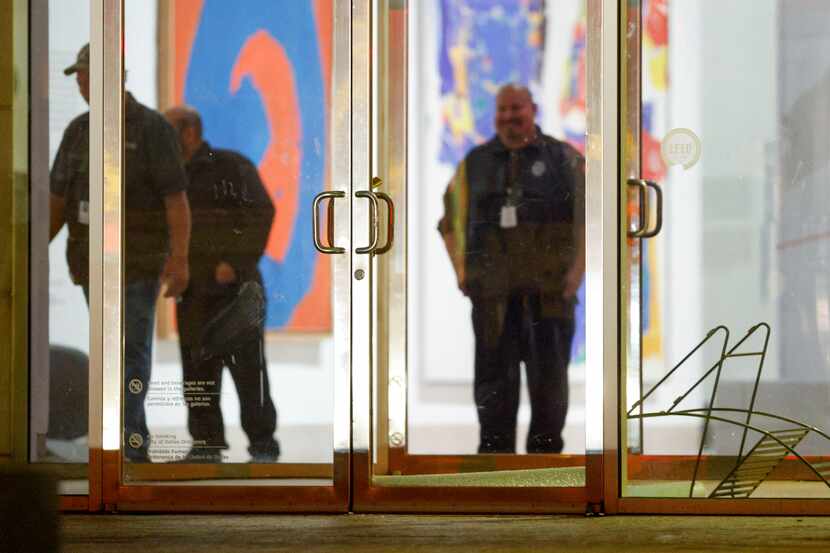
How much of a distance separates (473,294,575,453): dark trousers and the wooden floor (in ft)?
2.90

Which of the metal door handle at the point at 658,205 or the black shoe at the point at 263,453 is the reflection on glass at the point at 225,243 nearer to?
the black shoe at the point at 263,453

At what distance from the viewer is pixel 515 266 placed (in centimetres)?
580

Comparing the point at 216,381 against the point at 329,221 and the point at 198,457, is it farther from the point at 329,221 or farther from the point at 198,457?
the point at 329,221

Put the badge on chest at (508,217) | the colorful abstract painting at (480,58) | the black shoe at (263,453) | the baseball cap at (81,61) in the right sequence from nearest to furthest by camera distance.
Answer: the baseball cap at (81,61) < the black shoe at (263,453) < the badge on chest at (508,217) < the colorful abstract painting at (480,58)

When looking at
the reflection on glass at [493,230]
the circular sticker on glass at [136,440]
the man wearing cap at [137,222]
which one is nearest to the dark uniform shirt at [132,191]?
the man wearing cap at [137,222]

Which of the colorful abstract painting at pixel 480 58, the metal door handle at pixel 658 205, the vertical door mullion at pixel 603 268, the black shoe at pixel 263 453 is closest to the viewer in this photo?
the vertical door mullion at pixel 603 268

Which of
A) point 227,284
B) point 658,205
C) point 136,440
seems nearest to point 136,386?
point 136,440

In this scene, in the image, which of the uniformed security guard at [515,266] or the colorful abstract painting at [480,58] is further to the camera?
the colorful abstract painting at [480,58]

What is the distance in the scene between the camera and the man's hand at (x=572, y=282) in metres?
5.60

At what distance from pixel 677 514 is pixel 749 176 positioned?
4.67ft

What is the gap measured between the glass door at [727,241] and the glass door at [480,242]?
0.31 meters

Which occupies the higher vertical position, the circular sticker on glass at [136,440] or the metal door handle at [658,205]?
the metal door handle at [658,205]

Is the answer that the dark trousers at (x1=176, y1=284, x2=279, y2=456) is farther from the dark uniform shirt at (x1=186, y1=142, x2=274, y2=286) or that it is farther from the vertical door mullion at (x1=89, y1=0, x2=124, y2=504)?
the vertical door mullion at (x1=89, y1=0, x2=124, y2=504)

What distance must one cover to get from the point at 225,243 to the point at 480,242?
46.2 inches
